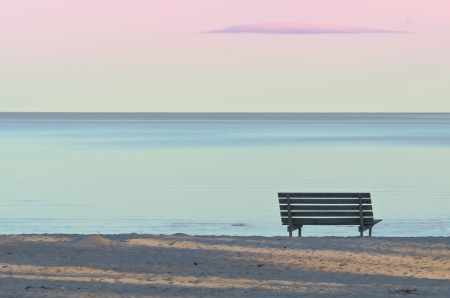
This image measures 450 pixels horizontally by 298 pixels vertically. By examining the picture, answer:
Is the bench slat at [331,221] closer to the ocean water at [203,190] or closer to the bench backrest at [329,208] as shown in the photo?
the bench backrest at [329,208]

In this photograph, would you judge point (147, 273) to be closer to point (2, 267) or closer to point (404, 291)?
point (2, 267)

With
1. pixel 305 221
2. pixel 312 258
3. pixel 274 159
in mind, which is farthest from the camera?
pixel 274 159

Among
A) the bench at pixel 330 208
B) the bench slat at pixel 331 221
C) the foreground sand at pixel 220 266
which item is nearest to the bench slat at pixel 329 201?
the bench at pixel 330 208

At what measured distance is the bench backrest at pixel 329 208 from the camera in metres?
14.2

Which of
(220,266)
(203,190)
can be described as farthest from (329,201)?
(203,190)

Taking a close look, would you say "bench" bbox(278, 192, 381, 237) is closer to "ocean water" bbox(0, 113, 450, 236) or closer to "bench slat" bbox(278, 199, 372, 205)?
"bench slat" bbox(278, 199, 372, 205)

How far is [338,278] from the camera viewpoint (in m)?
10.2

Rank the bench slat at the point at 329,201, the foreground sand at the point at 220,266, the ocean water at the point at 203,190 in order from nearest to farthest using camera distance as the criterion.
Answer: the foreground sand at the point at 220,266
the bench slat at the point at 329,201
the ocean water at the point at 203,190

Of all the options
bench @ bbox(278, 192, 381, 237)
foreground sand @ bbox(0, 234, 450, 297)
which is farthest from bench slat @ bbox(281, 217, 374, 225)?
foreground sand @ bbox(0, 234, 450, 297)

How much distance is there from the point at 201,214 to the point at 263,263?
9349 mm

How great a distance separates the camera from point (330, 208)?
1423 centimetres

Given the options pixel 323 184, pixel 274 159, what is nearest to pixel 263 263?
pixel 323 184

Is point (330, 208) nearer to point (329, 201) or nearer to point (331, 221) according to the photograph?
point (329, 201)

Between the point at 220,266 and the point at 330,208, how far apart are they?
3859 millimetres
